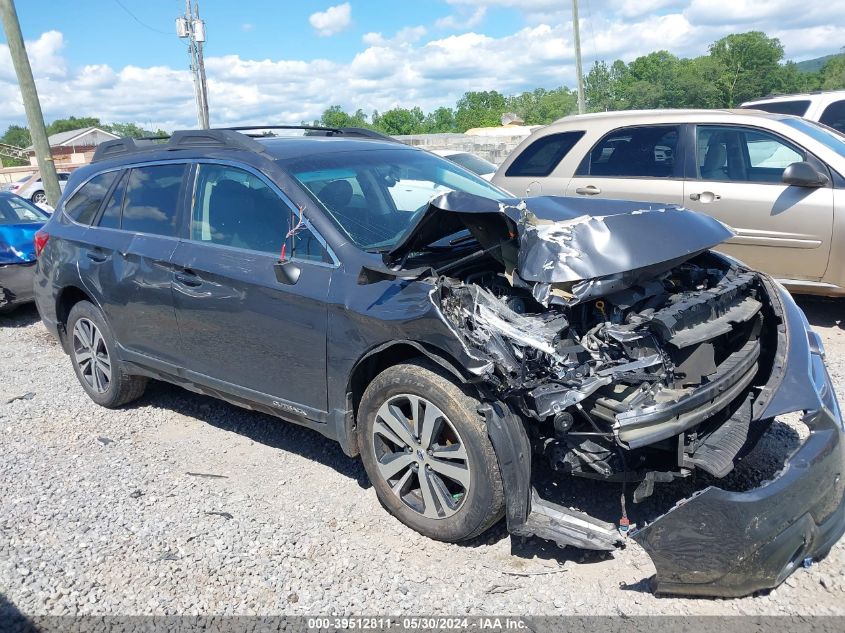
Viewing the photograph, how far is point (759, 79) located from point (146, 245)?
61546 millimetres

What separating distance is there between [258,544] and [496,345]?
1.58 m

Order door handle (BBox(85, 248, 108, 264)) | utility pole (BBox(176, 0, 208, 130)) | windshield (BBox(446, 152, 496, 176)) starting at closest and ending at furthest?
door handle (BBox(85, 248, 108, 264))
windshield (BBox(446, 152, 496, 176))
utility pole (BBox(176, 0, 208, 130))

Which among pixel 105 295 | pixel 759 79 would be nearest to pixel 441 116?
pixel 759 79

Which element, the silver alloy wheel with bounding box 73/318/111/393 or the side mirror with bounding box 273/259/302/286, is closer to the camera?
the side mirror with bounding box 273/259/302/286

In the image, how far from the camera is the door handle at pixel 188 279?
4.15m

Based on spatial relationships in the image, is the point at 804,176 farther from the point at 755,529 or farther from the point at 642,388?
the point at 755,529

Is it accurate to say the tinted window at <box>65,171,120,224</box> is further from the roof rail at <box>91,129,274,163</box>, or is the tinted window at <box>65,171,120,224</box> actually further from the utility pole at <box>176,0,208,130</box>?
the utility pole at <box>176,0,208,130</box>

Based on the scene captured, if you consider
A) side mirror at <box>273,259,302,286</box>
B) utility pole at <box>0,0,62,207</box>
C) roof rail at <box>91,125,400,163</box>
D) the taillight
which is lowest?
side mirror at <box>273,259,302,286</box>

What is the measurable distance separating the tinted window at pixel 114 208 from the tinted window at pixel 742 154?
4.88 m

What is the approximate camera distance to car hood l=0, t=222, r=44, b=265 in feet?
27.0

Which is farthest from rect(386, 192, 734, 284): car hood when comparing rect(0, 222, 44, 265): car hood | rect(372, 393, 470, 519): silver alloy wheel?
rect(0, 222, 44, 265): car hood

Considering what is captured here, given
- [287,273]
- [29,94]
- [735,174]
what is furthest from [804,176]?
[29,94]

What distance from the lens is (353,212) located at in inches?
152

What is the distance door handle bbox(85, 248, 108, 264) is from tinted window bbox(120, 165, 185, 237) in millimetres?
249
